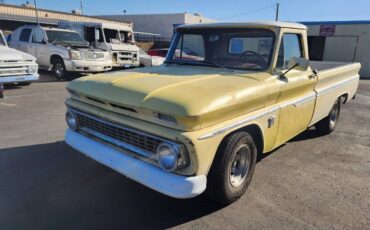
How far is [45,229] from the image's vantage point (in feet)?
9.39

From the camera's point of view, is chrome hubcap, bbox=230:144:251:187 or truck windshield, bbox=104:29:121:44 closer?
chrome hubcap, bbox=230:144:251:187

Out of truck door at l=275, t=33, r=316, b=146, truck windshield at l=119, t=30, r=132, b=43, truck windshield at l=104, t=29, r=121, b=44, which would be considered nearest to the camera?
truck door at l=275, t=33, r=316, b=146

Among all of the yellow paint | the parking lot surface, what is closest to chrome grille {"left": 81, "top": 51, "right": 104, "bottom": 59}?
the parking lot surface

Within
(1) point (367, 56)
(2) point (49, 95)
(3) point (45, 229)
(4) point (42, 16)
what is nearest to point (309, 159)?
(3) point (45, 229)

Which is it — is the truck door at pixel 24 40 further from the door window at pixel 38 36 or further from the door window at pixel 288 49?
the door window at pixel 288 49

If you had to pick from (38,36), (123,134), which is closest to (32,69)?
(38,36)

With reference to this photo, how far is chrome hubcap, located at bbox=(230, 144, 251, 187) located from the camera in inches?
130

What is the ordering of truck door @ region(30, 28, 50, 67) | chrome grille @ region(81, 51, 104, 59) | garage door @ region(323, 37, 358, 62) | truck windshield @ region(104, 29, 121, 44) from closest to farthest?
chrome grille @ region(81, 51, 104, 59) < truck door @ region(30, 28, 50, 67) < truck windshield @ region(104, 29, 121, 44) < garage door @ region(323, 37, 358, 62)

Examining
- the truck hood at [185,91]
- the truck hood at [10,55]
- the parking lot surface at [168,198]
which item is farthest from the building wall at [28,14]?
the truck hood at [185,91]

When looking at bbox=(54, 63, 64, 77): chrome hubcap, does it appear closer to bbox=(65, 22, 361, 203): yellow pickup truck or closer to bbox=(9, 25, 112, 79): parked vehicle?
bbox=(9, 25, 112, 79): parked vehicle

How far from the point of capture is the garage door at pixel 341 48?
20672 mm

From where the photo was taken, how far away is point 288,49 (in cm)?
412

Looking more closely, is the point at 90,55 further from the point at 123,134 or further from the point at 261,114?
the point at 261,114

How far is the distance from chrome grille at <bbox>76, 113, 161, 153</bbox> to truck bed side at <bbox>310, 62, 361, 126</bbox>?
293cm
